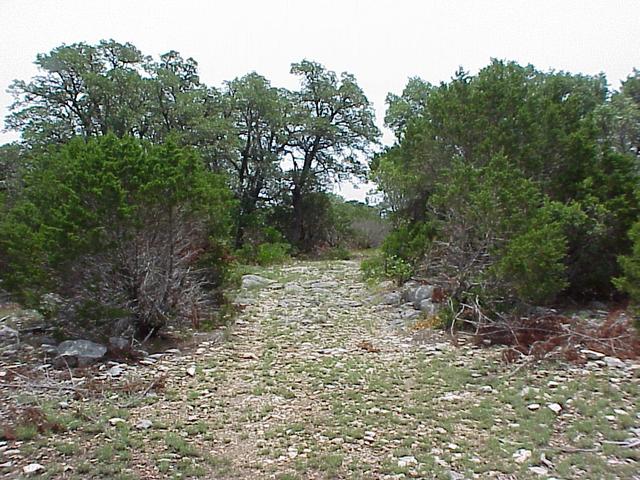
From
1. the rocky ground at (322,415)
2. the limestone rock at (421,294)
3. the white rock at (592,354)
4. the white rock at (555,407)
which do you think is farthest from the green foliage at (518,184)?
the white rock at (555,407)

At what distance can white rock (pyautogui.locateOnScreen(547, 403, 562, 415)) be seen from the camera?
4.12m

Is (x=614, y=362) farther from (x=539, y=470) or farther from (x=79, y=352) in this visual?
(x=79, y=352)

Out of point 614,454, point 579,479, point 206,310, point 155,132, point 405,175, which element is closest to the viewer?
point 579,479

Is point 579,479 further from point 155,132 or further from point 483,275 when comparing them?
point 155,132

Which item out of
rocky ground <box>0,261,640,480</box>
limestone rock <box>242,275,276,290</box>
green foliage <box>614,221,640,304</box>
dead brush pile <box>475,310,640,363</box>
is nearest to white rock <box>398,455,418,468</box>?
rocky ground <box>0,261,640,480</box>

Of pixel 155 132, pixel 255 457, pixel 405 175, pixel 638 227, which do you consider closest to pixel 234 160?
pixel 155 132

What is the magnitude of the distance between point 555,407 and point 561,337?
1963 mm

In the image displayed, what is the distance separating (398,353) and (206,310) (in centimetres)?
318

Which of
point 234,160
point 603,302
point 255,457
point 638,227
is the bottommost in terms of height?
point 255,457

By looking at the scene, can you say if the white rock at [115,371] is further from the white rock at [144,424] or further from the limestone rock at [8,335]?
the limestone rock at [8,335]

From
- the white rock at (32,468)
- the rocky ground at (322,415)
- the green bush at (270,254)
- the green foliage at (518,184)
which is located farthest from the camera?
the green bush at (270,254)

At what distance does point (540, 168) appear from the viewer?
842 cm

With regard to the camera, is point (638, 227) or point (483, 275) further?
point (483, 275)

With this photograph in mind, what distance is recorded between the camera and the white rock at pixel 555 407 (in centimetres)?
412
